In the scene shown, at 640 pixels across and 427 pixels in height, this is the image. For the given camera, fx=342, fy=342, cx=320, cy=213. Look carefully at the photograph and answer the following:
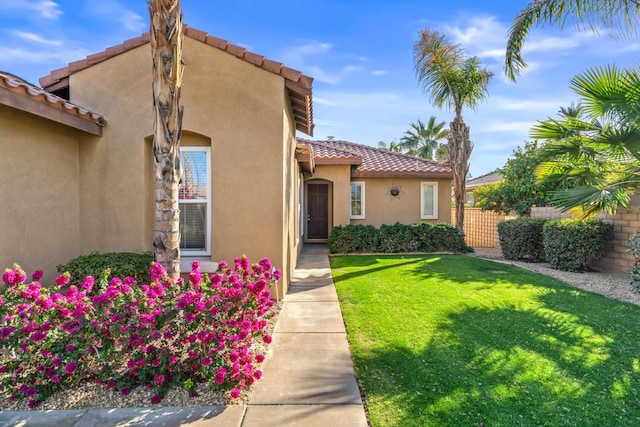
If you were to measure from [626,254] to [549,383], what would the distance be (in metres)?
7.57

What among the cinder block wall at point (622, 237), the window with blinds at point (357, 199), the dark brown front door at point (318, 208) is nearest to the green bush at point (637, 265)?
Answer: the cinder block wall at point (622, 237)

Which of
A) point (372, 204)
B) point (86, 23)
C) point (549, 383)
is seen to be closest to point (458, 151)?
point (372, 204)

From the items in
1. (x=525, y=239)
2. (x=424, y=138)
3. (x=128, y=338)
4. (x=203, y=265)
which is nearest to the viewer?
(x=128, y=338)

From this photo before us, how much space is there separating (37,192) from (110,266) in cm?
174

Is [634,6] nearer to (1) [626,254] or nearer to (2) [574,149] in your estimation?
(2) [574,149]

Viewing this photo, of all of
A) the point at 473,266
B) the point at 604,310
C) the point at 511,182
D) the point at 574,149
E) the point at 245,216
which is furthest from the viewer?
the point at 511,182

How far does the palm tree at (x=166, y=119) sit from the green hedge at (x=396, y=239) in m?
9.54

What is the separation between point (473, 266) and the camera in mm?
10500

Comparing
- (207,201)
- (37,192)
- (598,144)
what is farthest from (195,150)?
(598,144)

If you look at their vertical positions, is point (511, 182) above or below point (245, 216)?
above

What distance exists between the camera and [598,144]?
8117 millimetres

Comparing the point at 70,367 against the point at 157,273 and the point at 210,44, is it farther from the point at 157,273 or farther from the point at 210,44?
the point at 210,44

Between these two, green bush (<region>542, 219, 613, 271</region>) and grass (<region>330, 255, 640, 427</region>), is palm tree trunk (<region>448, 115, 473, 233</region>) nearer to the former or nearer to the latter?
green bush (<region>542, 219, 613, 271</region>)

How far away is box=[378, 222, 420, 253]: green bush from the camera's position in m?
13.5
